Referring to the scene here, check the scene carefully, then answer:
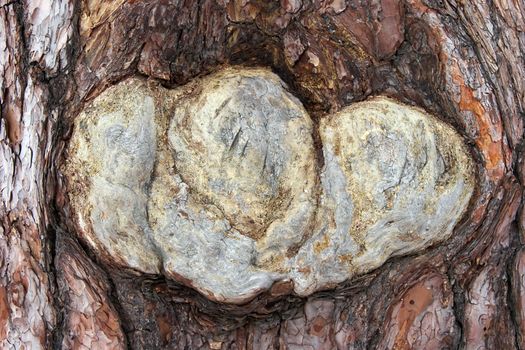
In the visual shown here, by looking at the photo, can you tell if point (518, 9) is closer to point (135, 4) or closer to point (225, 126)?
point (225, 126)

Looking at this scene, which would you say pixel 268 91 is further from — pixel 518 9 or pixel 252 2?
pixel 518 9

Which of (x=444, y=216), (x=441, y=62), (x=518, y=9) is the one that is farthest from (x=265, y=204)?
(x=518, y=9)

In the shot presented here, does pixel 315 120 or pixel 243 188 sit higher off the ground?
pixel 315 120

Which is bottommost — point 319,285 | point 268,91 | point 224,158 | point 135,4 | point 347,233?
point 319,285

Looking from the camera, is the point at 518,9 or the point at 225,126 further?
the point at 518,9

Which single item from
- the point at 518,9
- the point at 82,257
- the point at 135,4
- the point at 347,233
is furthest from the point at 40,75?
the point at 518,9

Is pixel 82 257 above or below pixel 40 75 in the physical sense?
below
